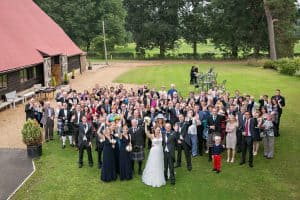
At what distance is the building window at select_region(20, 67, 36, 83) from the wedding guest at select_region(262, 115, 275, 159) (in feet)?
59.6

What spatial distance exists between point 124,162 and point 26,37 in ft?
66.5

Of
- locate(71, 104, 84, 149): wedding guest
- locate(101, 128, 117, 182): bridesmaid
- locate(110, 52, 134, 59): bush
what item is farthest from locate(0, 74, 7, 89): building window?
locate(110, 52, 134, 59): bush

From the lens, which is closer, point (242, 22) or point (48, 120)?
point (48, 120)

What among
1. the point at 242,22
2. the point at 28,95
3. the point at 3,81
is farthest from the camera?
the point at 242,22

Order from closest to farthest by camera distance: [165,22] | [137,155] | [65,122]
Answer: [137,155] < [65,122] < [165,22]

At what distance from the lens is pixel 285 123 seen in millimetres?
17641

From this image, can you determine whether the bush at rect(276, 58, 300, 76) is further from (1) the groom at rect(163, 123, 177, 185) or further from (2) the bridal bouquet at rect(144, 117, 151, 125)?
(1) the groom at rect(163, 123, 177, 185)

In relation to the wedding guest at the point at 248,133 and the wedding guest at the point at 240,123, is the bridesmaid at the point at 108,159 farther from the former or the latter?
the wedding guest at the point at 240,123

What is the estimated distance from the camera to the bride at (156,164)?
10844 millimetres

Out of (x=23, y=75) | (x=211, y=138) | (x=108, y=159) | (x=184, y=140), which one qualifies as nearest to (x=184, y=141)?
(x=184, y=140)

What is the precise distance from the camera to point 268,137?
13.0m

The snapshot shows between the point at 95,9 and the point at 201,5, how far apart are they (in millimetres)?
17577

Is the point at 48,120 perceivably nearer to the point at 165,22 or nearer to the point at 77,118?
the point at 77,118

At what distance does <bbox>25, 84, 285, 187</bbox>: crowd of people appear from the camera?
11.1 metres
